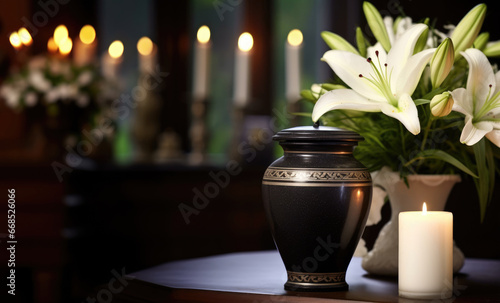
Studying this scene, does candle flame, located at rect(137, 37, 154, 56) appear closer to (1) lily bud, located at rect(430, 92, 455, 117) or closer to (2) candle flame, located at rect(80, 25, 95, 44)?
(2) candle flame, located at rect(80, 25, 95, 44)

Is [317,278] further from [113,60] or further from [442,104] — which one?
[113,60]

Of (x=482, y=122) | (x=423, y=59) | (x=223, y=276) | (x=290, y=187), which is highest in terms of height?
(x=423, y=59)

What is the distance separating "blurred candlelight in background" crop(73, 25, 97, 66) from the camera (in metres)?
4.09

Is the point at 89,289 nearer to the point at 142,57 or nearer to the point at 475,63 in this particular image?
the point at 142,57

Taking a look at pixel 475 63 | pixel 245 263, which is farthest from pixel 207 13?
pixel 475 63

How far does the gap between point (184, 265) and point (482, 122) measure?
712 mm

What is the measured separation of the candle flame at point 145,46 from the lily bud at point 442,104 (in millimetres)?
3063

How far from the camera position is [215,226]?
3.75m

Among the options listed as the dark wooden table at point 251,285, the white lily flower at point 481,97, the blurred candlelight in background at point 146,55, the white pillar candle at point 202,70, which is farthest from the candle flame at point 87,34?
the white lily flower at point 481,97

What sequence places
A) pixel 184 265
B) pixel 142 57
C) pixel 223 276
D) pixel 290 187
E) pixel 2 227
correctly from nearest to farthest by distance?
pixel 290 187 → pixel 223 276 → pixel 184 265 → pixel 2 227 → pixel 142 57

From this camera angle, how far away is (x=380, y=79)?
138 centimetres

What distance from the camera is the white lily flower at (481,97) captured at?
1365 mm

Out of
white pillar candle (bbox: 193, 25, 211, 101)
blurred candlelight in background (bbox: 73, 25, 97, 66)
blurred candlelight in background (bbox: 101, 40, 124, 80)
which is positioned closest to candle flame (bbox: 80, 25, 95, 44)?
blurred candlelight in background (bbox: 73, 25, 97, 66)

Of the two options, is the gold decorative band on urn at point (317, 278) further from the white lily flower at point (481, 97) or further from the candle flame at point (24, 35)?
the candle flame at point (24, 35)
